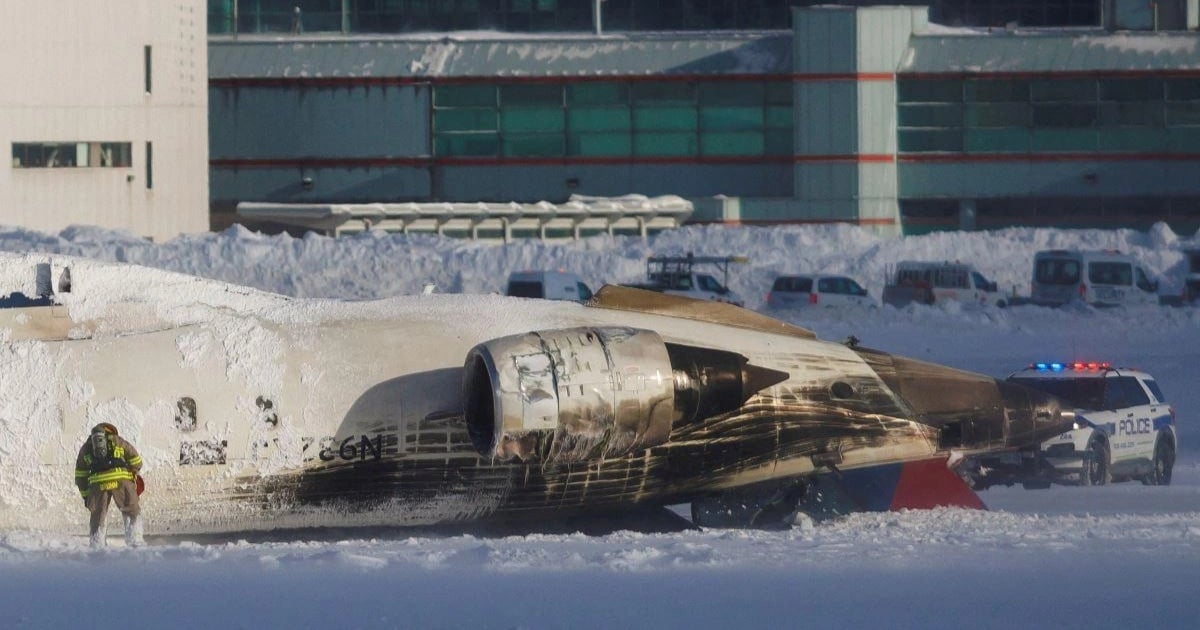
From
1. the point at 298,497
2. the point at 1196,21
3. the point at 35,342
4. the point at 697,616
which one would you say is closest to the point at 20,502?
the point at 35,342

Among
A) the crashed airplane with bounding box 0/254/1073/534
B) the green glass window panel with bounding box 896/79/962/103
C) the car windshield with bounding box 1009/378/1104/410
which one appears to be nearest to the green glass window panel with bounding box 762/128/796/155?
the green glass window panel with bounding box 896/79/962/103

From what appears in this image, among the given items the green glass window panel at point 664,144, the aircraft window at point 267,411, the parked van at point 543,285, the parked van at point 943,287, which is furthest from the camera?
the green glass window panel at point 664,144

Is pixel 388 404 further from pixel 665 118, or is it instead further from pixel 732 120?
pixel 732 120

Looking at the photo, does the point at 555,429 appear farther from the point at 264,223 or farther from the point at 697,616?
the point at 264,223

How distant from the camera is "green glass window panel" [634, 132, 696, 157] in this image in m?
67.5

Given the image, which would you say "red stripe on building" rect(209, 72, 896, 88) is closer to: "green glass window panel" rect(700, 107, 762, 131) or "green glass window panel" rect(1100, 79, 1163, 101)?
"green glass window panel" rect(700, 107, 762, 131)

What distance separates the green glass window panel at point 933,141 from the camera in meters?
66.8

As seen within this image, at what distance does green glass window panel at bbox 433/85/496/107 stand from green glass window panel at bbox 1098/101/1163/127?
23.6 meters

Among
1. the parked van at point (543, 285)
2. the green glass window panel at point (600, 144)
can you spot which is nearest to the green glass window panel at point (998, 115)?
the green glass window panel at point (600, 144)

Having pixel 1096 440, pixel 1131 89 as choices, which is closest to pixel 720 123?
pixel 1131 89

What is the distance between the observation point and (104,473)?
1725 cm

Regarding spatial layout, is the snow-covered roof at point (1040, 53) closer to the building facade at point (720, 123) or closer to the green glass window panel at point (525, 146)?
the building facade at point (720, 123)

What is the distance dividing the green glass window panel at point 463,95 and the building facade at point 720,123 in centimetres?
5

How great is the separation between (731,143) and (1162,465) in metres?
41.6
